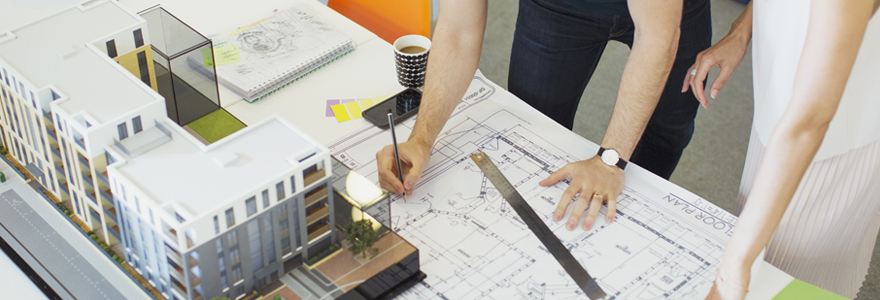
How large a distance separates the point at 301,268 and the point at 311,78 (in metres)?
0.77

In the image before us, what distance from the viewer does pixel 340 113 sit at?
1.76 metres

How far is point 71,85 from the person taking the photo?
1222 millimetres

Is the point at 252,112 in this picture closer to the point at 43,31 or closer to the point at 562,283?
the point at 43,31

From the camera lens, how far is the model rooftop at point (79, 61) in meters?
1.19

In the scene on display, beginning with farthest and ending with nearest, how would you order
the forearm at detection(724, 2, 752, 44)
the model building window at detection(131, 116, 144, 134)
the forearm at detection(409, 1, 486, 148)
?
the forearm at detection(724, 2, 752, 44) < the forearm at detection(409, 1, 486, 148) < the model building window at detection(131, 116, 144, 134)

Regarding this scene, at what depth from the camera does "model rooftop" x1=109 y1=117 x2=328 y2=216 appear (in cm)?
106

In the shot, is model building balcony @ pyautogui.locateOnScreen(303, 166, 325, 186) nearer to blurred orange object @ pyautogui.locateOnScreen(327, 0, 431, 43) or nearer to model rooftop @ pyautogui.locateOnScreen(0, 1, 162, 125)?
model rooftop @ pyautogui.locateOnScreen(0, 1, 162, 125)

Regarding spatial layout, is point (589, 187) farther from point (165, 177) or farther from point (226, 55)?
point (226, 55)

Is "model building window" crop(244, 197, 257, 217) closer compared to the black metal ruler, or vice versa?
"model building window" crop(244, 197, 257, 217)

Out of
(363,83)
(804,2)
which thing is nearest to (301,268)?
(363,83)

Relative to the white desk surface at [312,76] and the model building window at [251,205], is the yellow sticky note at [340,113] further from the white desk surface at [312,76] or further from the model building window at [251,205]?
the model building window at [251,205]

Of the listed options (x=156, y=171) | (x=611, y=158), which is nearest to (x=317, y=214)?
(x=156, y=171)

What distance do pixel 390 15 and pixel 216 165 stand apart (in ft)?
3.99

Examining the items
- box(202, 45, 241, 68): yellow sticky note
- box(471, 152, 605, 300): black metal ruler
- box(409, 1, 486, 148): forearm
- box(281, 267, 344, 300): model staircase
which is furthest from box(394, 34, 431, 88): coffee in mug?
box(281, 267, 344, 300): model staircase
